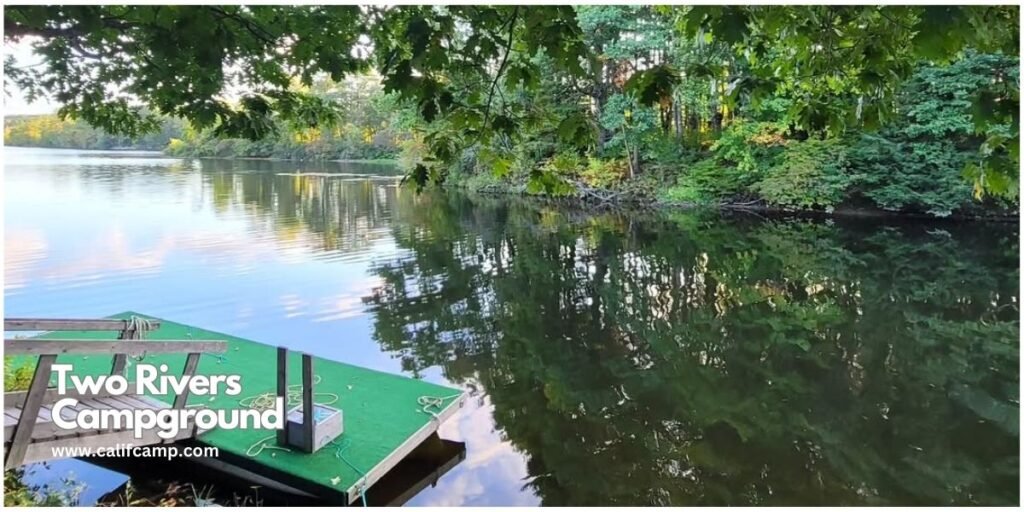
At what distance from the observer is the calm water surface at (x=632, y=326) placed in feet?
13.7

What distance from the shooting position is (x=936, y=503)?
3.78 m

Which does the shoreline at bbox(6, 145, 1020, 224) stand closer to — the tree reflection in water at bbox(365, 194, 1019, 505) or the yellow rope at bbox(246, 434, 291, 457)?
the tree reflection in water at bbox(365, 194, 1019, 505)

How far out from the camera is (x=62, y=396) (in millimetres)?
3115

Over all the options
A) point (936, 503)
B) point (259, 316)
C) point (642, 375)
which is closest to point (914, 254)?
point (642, 375)

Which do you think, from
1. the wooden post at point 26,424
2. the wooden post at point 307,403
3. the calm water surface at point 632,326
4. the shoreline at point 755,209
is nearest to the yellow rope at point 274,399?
the wooden post at point 307,403

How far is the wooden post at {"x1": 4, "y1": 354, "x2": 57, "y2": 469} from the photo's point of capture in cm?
287

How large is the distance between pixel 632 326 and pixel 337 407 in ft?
12.5

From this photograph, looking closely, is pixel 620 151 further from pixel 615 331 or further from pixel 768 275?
pixel 615 331

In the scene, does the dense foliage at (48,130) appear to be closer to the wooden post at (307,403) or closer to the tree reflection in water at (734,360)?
the wooden post at (307,403)

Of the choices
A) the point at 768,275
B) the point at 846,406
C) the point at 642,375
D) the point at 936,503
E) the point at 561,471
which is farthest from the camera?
the point at 768,275

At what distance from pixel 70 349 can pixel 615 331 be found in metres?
5.17

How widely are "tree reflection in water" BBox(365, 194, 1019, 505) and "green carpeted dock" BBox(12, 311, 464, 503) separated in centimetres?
80

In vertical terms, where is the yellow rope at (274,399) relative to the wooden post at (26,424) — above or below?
below

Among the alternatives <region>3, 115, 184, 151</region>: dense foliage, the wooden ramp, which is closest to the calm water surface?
the wooden ramp
